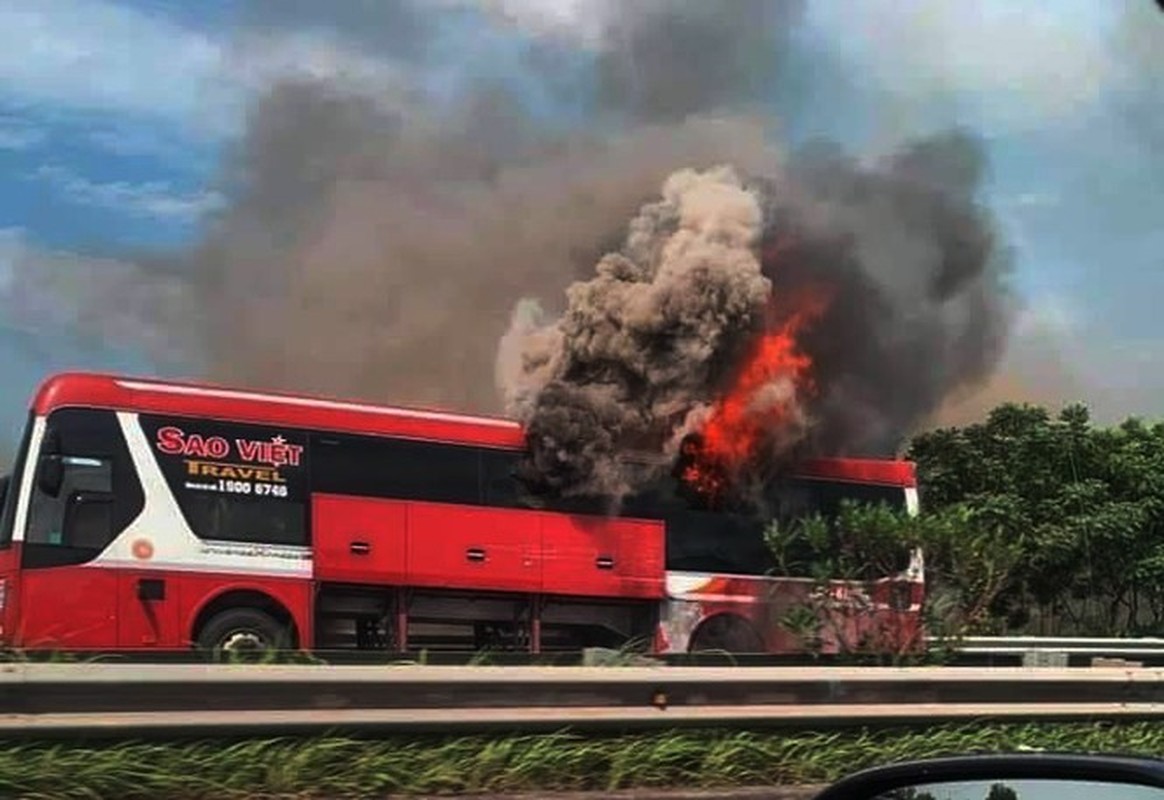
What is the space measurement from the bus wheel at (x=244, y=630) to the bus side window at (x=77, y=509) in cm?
117

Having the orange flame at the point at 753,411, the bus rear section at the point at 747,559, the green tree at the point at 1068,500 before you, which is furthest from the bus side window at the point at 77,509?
the green tree at the point at 1068,500

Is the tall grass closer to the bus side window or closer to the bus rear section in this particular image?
the bus rear section

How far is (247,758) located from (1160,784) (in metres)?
4.47

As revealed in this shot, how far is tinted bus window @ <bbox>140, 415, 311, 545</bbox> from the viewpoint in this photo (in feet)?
44.6

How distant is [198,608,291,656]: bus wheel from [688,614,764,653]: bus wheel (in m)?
4.31

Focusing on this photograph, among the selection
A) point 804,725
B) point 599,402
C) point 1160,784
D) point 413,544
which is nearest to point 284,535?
point 413,544

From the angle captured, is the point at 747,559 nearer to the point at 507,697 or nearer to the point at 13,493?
the point at 13,493

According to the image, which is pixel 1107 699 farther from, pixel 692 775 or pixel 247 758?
pixel 247 758

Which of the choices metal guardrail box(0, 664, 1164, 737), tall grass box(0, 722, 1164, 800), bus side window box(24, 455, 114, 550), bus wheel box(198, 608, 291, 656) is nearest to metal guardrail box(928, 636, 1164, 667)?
metal guardrail box(0, 664, 1164, 737)

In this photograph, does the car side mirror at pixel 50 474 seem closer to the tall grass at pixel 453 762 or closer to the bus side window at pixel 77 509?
the bus side window at pixel 77 509

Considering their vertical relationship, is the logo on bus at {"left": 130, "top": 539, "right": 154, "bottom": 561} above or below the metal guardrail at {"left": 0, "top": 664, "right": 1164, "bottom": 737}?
above

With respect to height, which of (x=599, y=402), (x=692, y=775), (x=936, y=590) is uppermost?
(x=599, y=402)

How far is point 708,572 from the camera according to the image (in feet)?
52.2

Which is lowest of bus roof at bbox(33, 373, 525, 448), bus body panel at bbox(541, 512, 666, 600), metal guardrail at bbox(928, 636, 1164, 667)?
metal guardrail at bbox(928, 636, 1164, 667)
